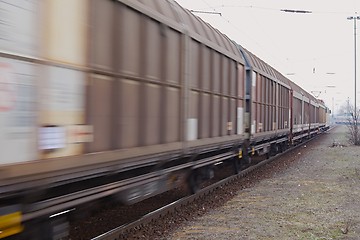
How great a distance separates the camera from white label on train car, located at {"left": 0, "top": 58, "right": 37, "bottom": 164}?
373cm

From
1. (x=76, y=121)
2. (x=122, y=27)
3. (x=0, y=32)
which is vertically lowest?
(x=76, y=121)

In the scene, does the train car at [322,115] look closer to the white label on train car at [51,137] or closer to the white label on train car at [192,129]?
the white label on train car at [192,129]

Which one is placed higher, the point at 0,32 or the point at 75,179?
the point at 0,32

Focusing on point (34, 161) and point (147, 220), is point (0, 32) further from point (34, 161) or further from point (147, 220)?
point (147, 220)

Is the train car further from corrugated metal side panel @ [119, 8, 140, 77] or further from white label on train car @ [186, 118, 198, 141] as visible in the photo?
corrugated metal side panel @ [119, 8, 140, 77]

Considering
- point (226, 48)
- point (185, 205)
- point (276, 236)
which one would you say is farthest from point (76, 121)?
point (226, 48)

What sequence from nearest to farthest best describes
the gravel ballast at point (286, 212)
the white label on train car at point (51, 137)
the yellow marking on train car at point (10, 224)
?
the yellow marking on train car at point (10, 224) → the white label on train car at point (51, 137) → the gravel ballast at point (286, 212)

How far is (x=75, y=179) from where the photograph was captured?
485 cm

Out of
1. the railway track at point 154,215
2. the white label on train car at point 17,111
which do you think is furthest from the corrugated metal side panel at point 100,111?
the railway track at point 154,215

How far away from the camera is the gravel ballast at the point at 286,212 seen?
7.35 meters

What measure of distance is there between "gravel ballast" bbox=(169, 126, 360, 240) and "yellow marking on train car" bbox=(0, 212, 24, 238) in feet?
11.0

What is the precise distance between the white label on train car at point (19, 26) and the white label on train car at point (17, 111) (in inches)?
5.2

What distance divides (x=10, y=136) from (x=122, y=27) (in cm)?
243

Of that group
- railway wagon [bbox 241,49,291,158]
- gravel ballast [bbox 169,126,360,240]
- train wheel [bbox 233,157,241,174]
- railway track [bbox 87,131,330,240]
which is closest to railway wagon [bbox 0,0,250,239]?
railway track [bbox 87,131,330,240]
